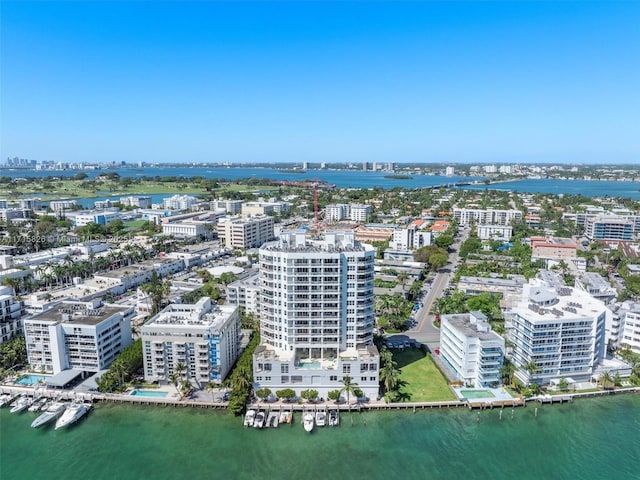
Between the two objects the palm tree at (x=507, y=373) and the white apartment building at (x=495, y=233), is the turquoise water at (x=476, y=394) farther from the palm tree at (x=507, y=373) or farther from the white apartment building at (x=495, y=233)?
the white apartment building at (x=495, y=233)

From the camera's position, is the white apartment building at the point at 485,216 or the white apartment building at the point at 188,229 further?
the white apartment building at the point at 485,216

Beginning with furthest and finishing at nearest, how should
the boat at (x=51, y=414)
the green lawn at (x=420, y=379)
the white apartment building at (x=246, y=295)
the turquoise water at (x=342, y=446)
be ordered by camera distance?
the white apartment building at (x=246, y=295)
the green lawn at (x=420, y=379)
the boat at (x=51, y=414)
the turquoise water at (x=342, y=446)

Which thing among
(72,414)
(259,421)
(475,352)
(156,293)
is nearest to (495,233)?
(475,352)

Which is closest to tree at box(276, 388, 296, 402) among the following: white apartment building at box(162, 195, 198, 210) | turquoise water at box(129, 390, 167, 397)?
turquoise water at box(129, 390, 167, 397)

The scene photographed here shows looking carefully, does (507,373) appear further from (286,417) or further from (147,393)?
(147,393)

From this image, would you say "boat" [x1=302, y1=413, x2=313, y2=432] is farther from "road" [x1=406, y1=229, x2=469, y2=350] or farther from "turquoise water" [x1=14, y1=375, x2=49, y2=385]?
"turquoise water" [x1=14, y1=375, x2=49, y2=385]

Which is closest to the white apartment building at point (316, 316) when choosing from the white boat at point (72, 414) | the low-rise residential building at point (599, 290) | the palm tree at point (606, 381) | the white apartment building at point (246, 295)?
the white boat at point (72, 414)
